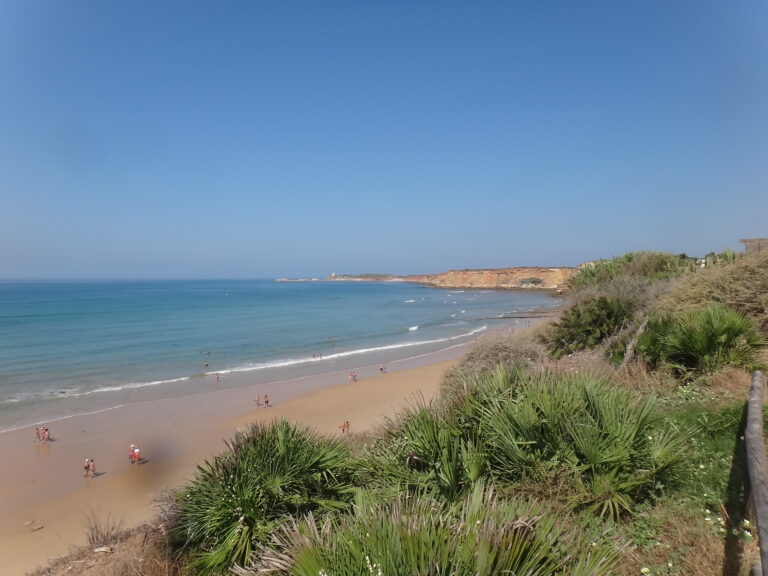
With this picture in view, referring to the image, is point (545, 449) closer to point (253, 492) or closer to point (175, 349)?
point (253, 492)

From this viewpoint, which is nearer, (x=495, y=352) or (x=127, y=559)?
(x=127, y=559)

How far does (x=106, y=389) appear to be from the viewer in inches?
886

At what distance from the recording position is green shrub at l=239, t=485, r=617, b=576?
2.22 m

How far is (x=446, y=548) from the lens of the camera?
2248mm

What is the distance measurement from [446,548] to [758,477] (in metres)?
2.54

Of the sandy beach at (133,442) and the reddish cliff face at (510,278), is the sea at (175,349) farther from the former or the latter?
the reddish cliff face at (510,278)

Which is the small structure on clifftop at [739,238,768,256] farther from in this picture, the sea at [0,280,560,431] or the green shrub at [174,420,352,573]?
the green shrub at [174,420,352,573]

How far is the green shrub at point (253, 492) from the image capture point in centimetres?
462

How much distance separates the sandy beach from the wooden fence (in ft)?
13.6

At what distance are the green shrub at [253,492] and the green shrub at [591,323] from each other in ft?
33.7

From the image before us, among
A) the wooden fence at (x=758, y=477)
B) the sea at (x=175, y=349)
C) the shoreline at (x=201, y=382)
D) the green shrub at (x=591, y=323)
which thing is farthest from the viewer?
the sea at (x=175, y=349)

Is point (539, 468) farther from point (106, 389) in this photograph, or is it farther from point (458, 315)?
point (458, 315)

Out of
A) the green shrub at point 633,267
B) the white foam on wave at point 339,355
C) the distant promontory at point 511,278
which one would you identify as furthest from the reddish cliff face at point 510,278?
the green shrub at point 633,267

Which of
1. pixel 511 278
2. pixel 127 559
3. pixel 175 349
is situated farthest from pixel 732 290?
pixel 511 278
